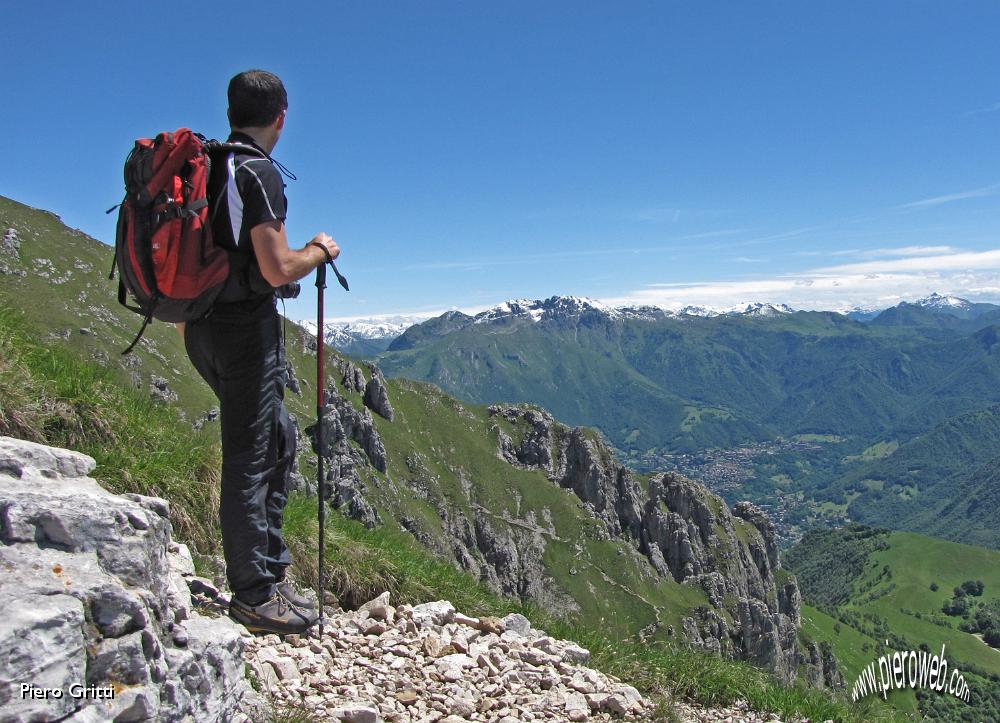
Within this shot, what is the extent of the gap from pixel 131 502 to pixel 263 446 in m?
Result: 1.35

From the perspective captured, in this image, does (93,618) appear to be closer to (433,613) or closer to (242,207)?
(242,207)

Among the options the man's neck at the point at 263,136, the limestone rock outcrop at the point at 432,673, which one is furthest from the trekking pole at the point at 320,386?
the man's neck at the point at 263,136

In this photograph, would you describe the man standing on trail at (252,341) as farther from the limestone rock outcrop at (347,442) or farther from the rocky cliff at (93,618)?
the limestone rock outcrop at (347,442)

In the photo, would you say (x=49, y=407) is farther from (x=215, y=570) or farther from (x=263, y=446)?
(x=263, y=446)

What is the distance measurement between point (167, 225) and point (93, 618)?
311 centimetres

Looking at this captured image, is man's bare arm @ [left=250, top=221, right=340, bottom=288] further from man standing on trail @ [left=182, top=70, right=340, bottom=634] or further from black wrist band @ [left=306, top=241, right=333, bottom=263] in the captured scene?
black wrist band @ [left=306, top=241, right=333, bottom=263]

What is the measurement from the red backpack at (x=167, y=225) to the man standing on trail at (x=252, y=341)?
20cm

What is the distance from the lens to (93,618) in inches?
169

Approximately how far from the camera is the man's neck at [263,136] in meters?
6.34

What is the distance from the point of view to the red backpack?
5586 millimetres

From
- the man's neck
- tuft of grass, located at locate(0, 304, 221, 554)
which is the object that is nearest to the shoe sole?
tuft of grass, located at locate(0, 304, 221, 554)

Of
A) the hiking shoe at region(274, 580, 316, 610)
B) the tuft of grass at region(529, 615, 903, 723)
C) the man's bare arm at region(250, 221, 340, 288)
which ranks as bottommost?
the tuft of grass at region(529, 615, 903, 723)

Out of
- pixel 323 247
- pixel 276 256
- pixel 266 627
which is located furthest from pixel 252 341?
pixel 266 627

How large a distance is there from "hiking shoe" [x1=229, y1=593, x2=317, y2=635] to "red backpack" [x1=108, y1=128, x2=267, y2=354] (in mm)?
2910
